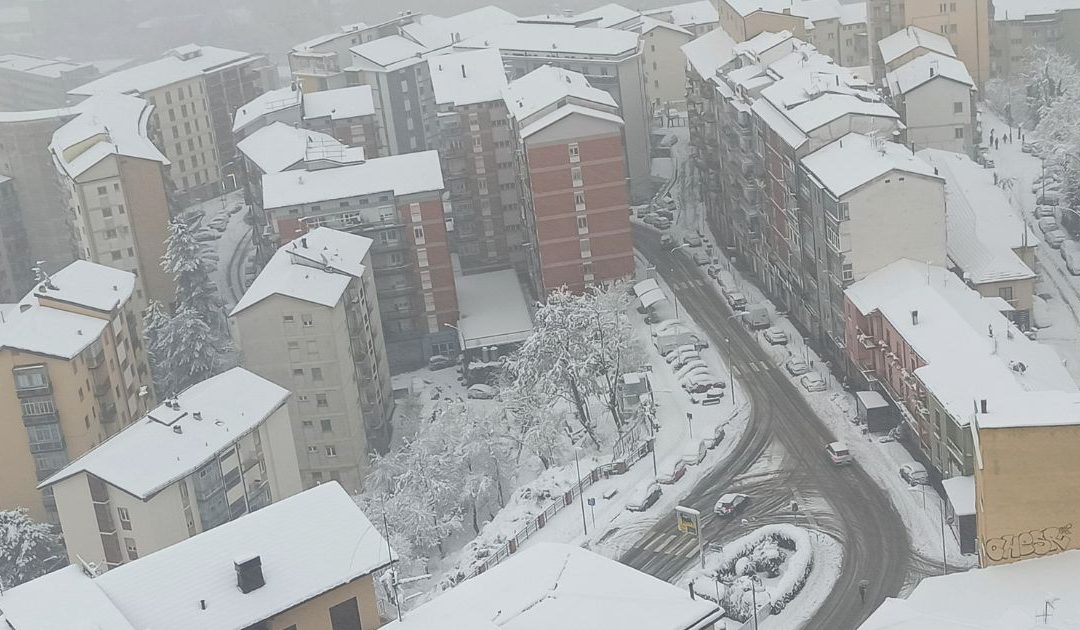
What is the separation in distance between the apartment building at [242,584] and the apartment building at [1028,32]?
94.5m

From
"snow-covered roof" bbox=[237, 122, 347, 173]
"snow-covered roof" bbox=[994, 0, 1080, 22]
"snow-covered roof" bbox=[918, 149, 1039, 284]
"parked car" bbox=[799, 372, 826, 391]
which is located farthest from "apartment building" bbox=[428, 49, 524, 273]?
"snow-covered roof" bbox=[994, 0, 1080, 22]

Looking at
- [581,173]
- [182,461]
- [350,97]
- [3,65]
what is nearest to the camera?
[182,461]

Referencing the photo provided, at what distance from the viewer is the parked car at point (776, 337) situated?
80312mm

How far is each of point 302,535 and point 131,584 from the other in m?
5.22

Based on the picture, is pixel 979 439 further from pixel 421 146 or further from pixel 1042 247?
pixel 421 146

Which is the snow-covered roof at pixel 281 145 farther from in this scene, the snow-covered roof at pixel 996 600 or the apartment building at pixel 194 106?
the snow-covered roof at pixel 996 600

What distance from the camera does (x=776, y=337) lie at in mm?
80562

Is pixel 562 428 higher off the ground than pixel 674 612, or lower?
lower

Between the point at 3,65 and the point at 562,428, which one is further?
the point at 3,65

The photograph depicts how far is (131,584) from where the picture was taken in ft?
139

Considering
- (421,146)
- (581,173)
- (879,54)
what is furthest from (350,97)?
(879,54)

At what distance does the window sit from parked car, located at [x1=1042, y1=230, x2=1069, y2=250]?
58.8 m

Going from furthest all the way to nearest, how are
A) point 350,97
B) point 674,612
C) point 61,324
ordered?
point 350,97 → point 61,324 → point 674,612

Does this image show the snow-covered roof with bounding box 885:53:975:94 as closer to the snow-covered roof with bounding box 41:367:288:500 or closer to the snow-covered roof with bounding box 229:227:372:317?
the snow-covered roof with bounding box 229:227:372:317
